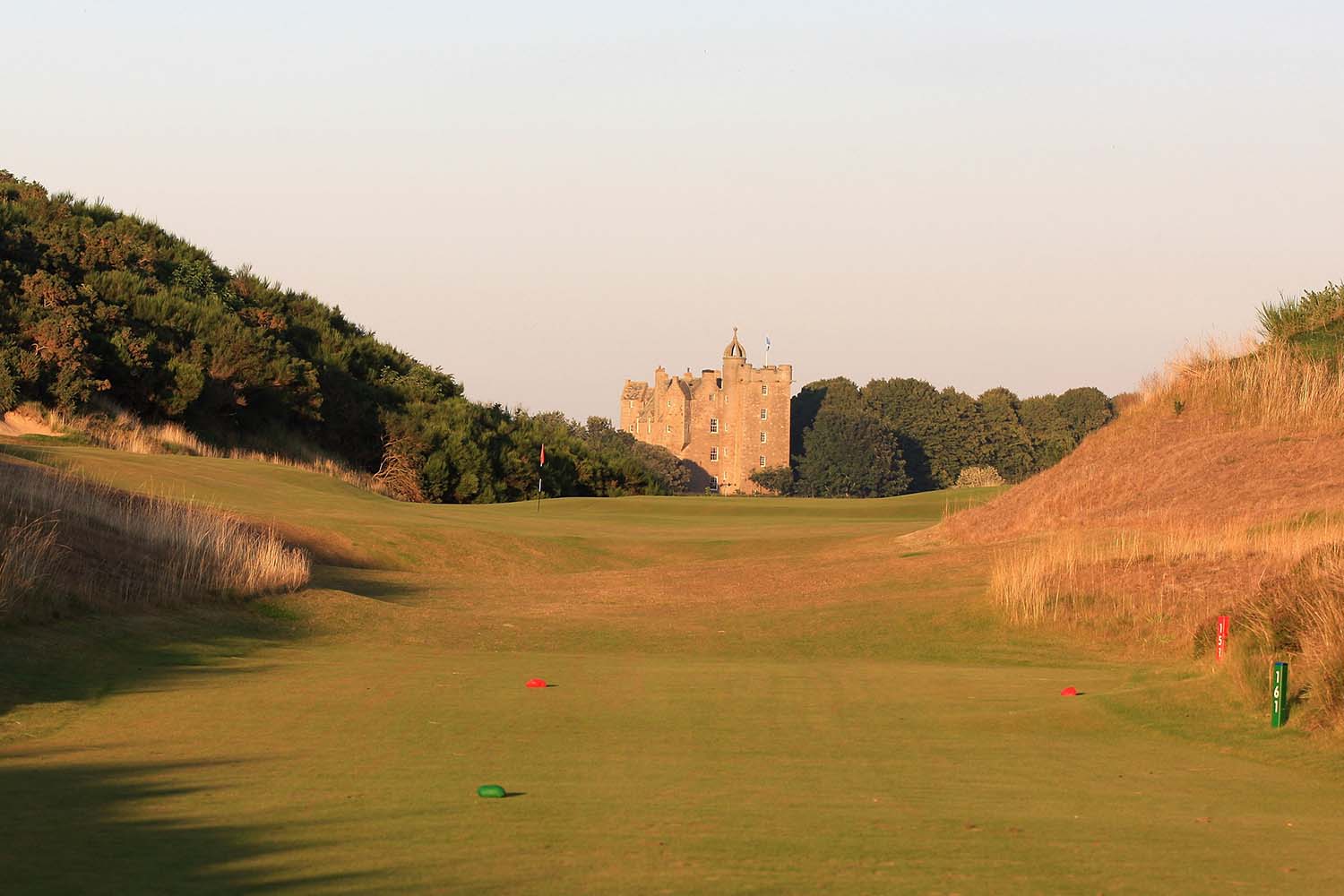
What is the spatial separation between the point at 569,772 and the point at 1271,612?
246 inches

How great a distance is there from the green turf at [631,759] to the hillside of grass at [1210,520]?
592mm

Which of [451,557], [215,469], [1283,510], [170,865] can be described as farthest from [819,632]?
[215,469]

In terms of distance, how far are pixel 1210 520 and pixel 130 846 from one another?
57.5ft

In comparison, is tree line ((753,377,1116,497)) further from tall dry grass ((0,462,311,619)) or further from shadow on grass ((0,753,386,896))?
shadow on grass ((0,753,386,896))

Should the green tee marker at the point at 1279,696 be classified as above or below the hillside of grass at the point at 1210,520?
below

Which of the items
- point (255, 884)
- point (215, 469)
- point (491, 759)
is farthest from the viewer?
point (215, 469)

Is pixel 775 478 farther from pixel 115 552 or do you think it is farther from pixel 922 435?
pixel 115 552

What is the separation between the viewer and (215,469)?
1163 inches

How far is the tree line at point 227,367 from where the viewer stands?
40969mm

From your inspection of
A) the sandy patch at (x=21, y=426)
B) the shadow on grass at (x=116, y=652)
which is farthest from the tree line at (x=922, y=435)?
the shadow on grass at (x=116, y=652)

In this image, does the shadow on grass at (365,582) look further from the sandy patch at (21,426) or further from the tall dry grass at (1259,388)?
the sandy patch at (21,426)

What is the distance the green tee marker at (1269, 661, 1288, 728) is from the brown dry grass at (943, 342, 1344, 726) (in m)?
0.19

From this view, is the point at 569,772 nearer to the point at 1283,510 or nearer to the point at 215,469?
the point at 1283,510

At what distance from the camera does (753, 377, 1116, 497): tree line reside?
481ft
